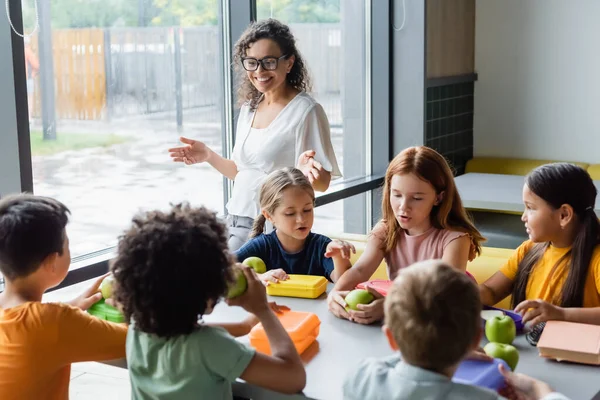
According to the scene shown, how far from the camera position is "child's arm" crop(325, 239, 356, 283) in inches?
98.8

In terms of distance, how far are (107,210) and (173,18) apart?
0.90 meters

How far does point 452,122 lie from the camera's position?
219 inches

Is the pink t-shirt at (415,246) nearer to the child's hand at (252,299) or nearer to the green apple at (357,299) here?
the green apple at (357,299)

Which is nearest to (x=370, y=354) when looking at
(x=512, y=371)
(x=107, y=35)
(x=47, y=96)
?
(x=512, y=371)

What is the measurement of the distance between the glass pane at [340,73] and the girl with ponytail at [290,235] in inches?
79.4

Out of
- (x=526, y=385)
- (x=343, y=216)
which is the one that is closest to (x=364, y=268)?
(x=526, y=385)

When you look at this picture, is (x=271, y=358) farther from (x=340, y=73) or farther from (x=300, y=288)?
(x=340, y=73)

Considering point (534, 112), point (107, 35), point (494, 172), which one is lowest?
point (494, 172)

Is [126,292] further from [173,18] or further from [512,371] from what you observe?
[173,18]

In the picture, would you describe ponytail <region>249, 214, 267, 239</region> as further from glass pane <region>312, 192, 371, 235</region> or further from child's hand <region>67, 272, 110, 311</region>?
glass pane <region>312, 192, 371, 235</region>

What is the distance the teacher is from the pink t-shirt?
513mm

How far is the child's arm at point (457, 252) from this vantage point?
2.46 m

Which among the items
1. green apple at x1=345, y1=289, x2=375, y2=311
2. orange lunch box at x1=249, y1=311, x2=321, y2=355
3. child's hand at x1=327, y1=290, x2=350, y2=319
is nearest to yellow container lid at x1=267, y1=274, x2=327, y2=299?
child's hand at x1=327, y1=290, x2=350, y2=319

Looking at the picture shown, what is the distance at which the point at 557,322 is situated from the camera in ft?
6.49
